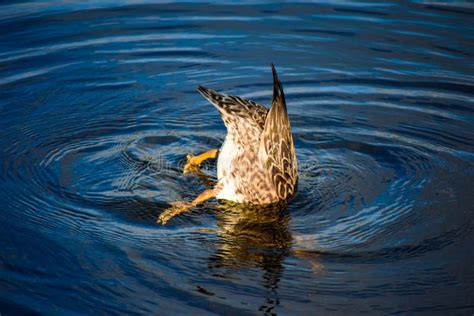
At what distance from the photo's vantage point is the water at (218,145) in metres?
5.55

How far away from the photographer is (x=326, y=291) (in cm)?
551

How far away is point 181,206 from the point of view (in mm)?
6656

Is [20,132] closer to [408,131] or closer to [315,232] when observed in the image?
[315,232]

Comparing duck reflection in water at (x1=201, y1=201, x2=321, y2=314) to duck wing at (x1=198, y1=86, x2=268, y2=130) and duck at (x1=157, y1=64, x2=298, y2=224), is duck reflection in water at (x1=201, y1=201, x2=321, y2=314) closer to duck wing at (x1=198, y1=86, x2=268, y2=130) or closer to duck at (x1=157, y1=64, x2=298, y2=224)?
duck at (x1=157, y1=64, x2=298, y2=224)

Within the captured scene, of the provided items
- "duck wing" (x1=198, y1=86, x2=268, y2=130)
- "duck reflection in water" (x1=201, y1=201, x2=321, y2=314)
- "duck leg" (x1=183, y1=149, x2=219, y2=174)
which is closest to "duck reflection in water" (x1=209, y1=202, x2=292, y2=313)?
"duck reflection in water" (x1=201, y1=201, x2=321, y2=314)

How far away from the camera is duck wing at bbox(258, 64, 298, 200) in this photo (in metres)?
6.55

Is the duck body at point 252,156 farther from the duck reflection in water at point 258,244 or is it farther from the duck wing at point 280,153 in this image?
the duck reflection in water at point 258,244

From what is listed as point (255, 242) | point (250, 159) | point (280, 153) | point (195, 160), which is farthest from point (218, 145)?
point (255, 242)

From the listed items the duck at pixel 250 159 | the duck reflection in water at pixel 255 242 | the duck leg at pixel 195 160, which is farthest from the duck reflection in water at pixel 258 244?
the duck leg at pixel 195 160

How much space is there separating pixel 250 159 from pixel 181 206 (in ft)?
2.67

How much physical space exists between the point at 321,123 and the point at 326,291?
3.37 meters

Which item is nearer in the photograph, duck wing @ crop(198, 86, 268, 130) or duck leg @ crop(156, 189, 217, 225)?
duck leg @ crop(156, 189, 217, 225)

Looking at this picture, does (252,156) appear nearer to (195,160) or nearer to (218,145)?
(195,160)

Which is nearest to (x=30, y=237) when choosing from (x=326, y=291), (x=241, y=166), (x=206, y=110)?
(x=241, y=166)
